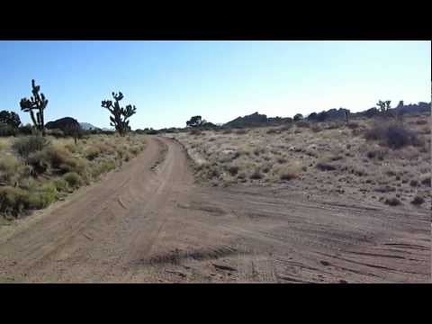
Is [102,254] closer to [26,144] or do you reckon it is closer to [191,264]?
[191,264]

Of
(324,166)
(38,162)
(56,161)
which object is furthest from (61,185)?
(324,166)

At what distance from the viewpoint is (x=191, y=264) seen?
7180mm

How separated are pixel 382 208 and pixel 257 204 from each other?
310cm

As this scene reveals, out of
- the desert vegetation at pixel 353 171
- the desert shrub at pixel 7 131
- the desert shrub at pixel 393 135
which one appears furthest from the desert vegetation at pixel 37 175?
the desert shrub at pixel 7 131

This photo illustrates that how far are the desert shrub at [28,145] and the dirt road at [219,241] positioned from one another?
937cm

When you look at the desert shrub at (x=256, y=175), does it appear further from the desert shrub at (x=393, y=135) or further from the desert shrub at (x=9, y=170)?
the desert shrub at (x=393, y=135)

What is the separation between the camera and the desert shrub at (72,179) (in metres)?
17.0

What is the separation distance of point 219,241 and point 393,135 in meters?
21.1

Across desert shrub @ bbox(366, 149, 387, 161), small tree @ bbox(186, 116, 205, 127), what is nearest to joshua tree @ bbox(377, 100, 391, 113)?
desert shrub @ bbox(366, 149, 387, 161)

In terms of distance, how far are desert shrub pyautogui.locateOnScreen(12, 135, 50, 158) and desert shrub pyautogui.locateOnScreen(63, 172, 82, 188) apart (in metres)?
4.72

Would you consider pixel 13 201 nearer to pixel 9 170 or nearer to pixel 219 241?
pixel 9 170
